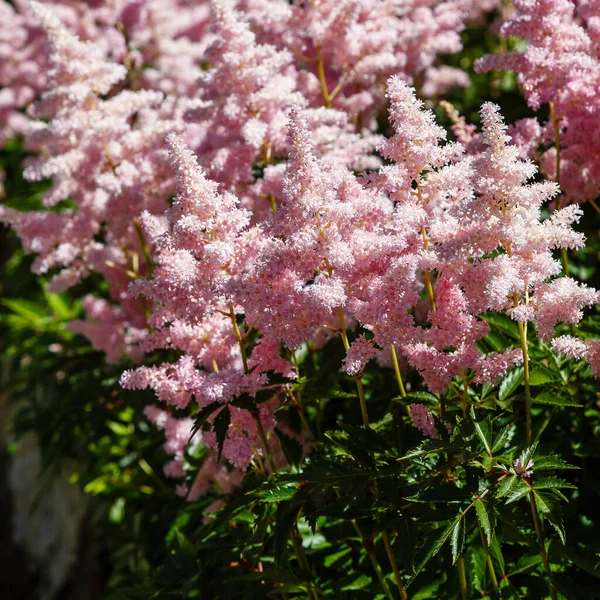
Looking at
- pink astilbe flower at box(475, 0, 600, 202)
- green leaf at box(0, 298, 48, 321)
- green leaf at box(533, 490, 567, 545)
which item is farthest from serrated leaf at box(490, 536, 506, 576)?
green leaf at box(0, 298, 48, 321)

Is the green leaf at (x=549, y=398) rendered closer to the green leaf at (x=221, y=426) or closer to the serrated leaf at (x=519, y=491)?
the serrated leaf at (x=519, y=491)

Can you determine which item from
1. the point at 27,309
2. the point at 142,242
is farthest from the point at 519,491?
the point at 27,309

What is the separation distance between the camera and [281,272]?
1.70 m

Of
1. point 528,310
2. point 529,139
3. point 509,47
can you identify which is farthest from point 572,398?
point 509,47

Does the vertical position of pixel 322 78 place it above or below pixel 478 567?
above

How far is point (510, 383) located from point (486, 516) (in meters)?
0.42

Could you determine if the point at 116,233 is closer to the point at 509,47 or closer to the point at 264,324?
the point at 264,324

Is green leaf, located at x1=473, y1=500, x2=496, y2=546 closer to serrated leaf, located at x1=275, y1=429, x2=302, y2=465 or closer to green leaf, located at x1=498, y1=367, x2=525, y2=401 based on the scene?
green leaf, located at x1=498, y1=367, x2=525, y2=401

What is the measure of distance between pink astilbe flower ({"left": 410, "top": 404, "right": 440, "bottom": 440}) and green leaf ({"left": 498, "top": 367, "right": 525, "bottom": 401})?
19 cm

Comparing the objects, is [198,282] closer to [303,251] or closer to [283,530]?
[303,251]

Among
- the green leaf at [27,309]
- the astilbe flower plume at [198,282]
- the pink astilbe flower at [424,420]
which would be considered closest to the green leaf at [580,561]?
the pink astilbe flower at [424,420]

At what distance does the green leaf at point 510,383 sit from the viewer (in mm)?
1912

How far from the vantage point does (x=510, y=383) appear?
1933 mm

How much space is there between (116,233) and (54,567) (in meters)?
3.14
